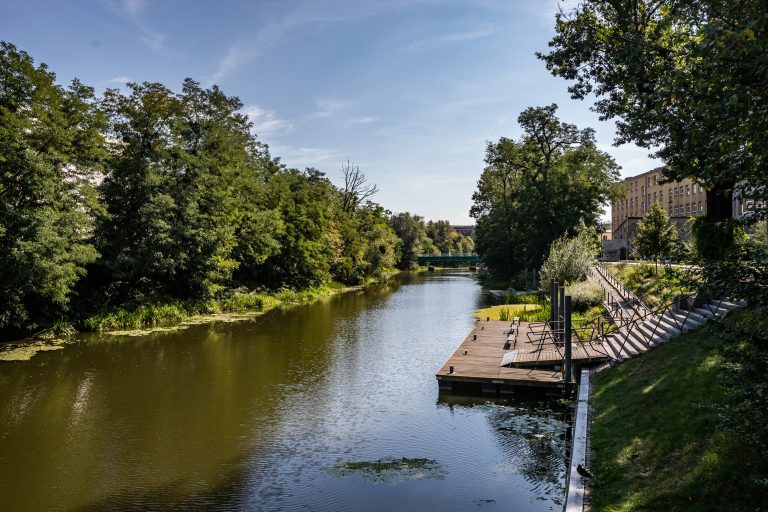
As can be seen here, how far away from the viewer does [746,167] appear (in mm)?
5922

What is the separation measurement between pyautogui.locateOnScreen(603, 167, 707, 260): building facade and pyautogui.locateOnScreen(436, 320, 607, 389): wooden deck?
3500 cm

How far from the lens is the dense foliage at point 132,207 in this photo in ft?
76.9

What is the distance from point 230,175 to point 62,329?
16764mm

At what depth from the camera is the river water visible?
35.8 ft

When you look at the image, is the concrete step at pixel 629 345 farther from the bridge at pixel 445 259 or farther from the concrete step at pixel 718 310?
the bridge at pixel 445 259

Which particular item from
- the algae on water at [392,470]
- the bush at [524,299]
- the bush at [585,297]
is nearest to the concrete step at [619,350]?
the algae on water at [392,470]

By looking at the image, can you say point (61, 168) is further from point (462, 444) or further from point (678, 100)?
point (678, 100)

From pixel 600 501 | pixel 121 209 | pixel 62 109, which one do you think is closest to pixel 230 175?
pixel 121 209

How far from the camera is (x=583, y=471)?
1023 centimetres

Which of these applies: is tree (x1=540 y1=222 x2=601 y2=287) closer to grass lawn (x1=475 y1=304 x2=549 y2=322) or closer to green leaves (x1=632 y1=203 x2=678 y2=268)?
grass lawn (x1=475 y1=304 x2=549 y2=322)

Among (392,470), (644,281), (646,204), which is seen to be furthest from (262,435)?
(646,204)

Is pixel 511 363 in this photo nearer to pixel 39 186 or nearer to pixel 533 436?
pixel 533 436

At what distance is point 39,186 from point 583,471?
23.9 m

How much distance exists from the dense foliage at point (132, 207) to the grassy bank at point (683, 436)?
2167 cm
